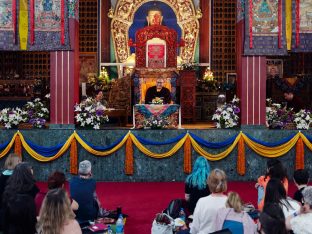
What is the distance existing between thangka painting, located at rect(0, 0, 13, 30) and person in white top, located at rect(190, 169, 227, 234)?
945cm

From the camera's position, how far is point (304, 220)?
543 centimetres

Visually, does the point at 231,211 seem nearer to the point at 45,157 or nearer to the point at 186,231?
the point at 186,231

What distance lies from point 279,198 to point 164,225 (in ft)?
5.72

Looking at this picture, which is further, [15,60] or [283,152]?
[15,60]

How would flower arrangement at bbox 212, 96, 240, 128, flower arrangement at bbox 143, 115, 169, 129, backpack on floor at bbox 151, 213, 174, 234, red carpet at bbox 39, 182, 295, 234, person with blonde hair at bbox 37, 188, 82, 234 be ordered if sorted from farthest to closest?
flower arrangement at bbox 212, 96, 240, 128 → flower arrangement at bbox 143, 115, 169, 129 → red carpet at bbox 39, 182, 295, 234 → backpack on floor at bbox 151, 213, 174, 234 → person with blonde hair at bbox 37, 188, 82, 234

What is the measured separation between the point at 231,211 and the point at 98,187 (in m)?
7.70

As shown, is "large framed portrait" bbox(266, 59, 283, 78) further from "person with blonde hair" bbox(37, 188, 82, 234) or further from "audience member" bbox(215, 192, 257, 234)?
"person with blonde hair" bbox(37, 188, 82, 234)

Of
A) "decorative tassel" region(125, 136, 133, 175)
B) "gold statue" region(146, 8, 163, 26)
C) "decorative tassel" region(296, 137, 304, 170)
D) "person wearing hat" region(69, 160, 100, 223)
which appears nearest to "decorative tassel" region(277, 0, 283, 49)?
"decorative tassel" region(296, 137, 304, 170)

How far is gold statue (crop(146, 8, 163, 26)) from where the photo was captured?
66.3ft

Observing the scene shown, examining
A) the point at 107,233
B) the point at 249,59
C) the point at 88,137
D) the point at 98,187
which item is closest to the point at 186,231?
the point at 107,233

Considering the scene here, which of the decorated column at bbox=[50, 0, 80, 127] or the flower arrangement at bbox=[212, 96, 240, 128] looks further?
the decorated column at bbox=[50, 0, 80, 127]

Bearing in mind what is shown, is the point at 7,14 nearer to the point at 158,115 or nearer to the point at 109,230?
the point at 158,115

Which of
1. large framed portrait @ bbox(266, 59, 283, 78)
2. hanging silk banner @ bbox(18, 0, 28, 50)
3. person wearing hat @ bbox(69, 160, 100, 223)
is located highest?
hanging silk banner @ bbox(18, 0, 28, 50)

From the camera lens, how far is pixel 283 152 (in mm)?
13953
